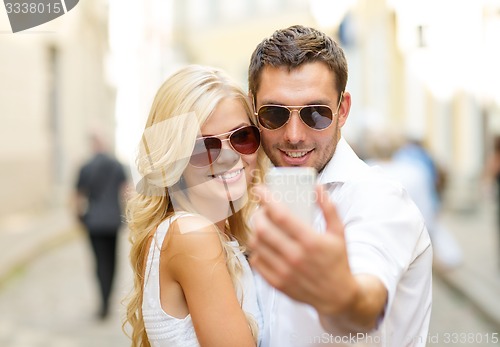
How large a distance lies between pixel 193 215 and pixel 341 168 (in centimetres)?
44

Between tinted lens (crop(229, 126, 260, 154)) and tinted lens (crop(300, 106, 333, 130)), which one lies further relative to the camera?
tinted lens (crop(229, 126, 260, 154))

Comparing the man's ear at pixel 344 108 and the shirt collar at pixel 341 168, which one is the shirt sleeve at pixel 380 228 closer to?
the shirt collar at pixel 341 168

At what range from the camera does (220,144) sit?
7.15 feet

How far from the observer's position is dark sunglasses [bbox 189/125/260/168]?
218cm

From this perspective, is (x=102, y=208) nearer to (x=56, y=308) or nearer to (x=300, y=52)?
(x=56, y=308)

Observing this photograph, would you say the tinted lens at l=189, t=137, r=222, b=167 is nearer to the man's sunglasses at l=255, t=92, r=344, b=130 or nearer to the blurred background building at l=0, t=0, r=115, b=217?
the man's sunglasses at l=255, t=92, r=344, b=130

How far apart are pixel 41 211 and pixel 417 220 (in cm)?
1621

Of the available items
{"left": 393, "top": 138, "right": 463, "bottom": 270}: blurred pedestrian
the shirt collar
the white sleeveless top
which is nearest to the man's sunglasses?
the shirt collar

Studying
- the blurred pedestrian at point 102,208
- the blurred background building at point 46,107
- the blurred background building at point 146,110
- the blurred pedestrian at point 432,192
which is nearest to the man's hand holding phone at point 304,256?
the blurred background building at point 146,110

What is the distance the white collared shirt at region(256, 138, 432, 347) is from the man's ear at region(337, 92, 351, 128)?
74mm

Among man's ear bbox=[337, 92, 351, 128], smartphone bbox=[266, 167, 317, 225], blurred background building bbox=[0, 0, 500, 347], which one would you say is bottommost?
blurred background building bbox=[0, 0, 500, 347]

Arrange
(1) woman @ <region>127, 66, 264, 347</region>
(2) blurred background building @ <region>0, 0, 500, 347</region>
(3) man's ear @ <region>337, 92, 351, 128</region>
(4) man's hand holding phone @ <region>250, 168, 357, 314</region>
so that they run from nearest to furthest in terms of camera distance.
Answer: (4) man's hand holding phone @ <region>250, 168, 357, 314</region> → (1) woman @ <region>127, 66, 264, 347</region> → (3) man's ear @ <region>337, 92, 351, 128</region> → (2) blurred background building @ <region>0, 0, 500, 347</region>

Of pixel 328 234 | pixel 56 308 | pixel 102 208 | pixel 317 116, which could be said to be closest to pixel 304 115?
pixel 317 116

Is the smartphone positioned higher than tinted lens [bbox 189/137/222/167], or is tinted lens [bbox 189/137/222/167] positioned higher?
the smartphone
